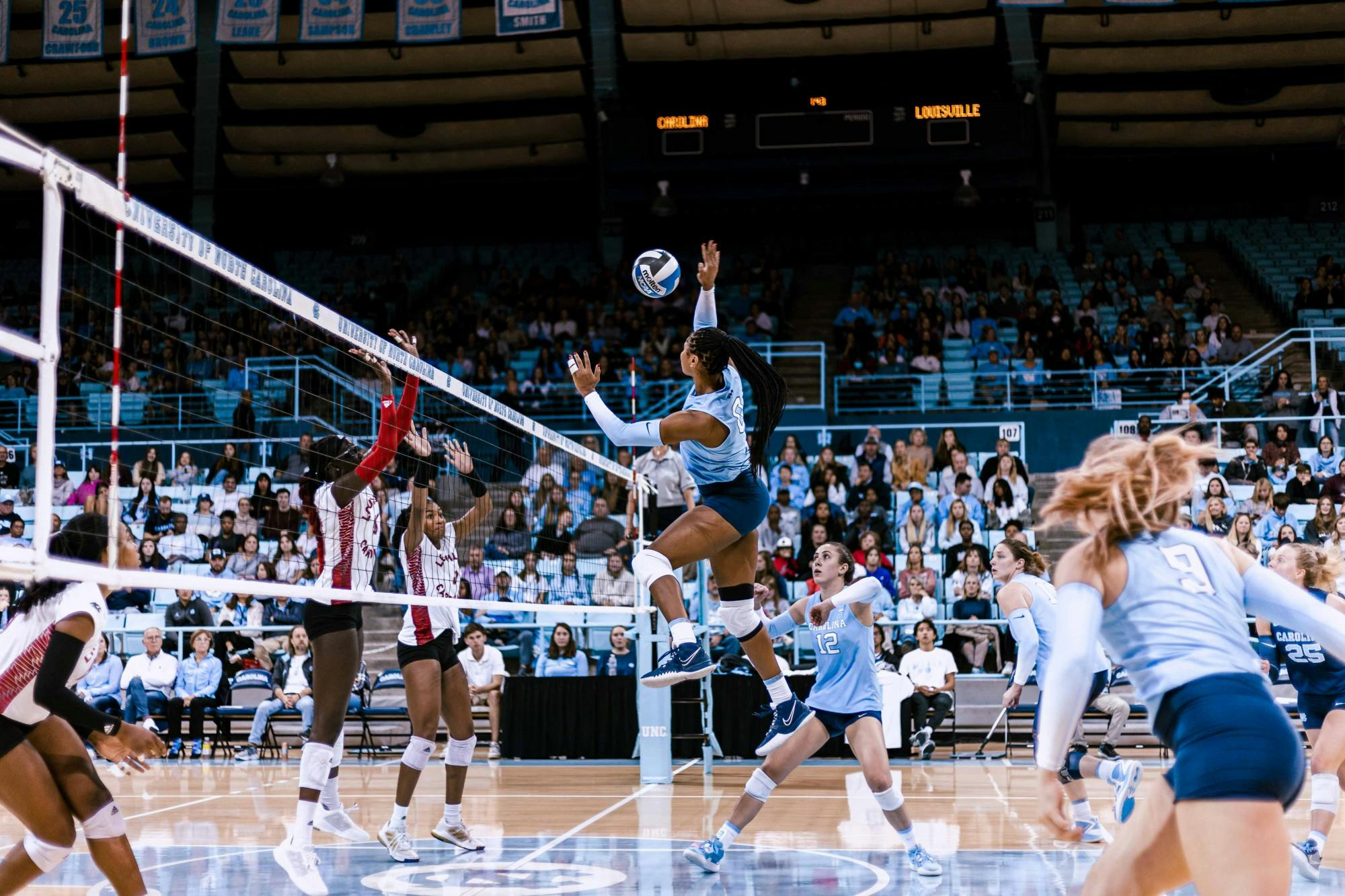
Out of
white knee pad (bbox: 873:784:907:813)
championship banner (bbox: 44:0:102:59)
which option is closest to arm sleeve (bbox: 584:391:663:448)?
white knee pad (bbox: 873:784:907:813)

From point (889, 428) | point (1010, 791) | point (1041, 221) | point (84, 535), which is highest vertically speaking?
point (1041, 221)

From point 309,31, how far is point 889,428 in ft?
35.6

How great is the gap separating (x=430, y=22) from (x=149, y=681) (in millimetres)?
11113

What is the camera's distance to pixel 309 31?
2055cm

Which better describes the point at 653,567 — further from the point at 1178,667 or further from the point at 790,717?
the point at 1178,667

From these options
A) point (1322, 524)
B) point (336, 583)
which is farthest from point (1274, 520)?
point (336, 583)

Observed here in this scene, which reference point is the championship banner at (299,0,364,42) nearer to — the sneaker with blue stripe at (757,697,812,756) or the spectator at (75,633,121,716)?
the spectator at (75,633,121,716)

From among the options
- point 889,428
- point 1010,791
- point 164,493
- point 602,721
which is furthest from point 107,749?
point 889,428

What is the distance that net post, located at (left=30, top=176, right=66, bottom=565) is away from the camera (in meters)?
4.31

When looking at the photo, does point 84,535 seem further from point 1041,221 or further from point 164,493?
point 1041,221

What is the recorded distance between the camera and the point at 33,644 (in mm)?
4785

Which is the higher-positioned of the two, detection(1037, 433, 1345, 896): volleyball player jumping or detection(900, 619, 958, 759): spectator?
detection(1037, 433, 1345, 896): volleyball player jumping

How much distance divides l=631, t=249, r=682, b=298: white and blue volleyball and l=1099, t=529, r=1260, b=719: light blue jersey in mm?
3906

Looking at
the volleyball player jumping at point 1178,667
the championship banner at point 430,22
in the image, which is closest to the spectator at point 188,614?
the championship banner at point 430,22
